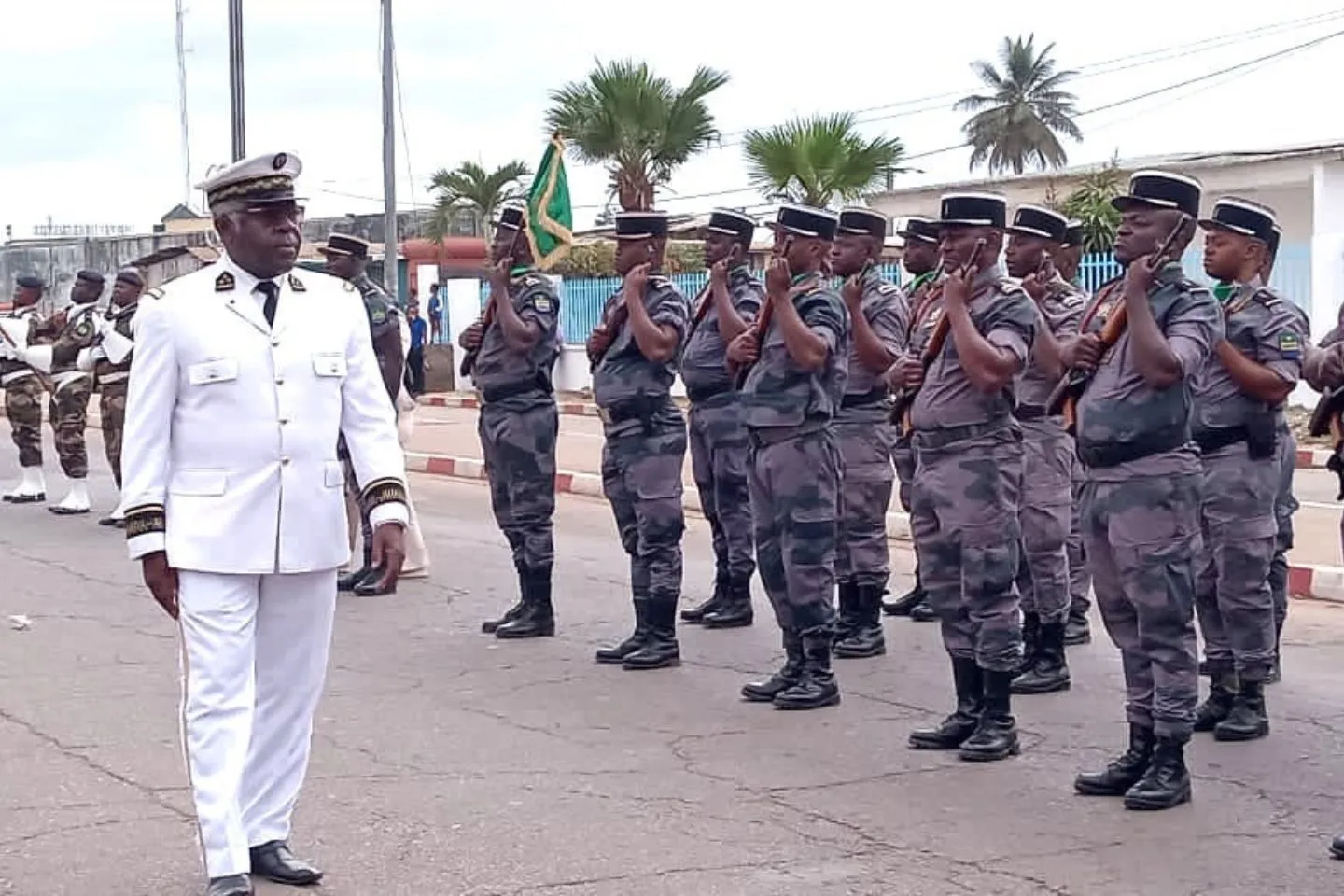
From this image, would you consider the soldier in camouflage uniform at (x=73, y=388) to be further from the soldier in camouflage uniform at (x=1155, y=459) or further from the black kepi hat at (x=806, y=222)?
the soldier in camouflage uniform at (x=1155, y=459)

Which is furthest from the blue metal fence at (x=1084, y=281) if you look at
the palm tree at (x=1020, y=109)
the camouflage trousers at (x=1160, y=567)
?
the palm tree at (x=1020, y=109)

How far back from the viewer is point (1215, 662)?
7.55 metres

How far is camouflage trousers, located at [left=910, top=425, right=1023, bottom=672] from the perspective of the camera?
6992 mm

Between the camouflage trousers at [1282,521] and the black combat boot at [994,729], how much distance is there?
1.25 metres

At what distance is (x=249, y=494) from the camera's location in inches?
208

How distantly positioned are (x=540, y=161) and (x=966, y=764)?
16.0ft

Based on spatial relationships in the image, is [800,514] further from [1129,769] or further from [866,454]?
[866,454]

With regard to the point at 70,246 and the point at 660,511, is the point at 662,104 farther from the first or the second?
the point at 70,246

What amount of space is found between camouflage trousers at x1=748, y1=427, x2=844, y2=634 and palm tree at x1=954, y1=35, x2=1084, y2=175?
62.4 m

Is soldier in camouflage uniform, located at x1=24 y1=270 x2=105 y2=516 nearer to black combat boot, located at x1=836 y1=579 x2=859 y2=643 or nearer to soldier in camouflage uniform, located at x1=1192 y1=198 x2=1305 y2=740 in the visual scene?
black combat boot, located at x1=836 y1=579 x2=859 y2=643

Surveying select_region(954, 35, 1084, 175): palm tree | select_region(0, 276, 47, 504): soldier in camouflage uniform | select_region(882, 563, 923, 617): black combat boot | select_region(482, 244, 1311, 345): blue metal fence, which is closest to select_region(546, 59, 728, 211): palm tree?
Answer: select_region(482, 244, 1311, 345): blue metal fence

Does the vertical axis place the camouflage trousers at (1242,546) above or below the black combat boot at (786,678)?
above

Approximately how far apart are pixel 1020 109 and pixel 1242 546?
Answer: 6373 cm

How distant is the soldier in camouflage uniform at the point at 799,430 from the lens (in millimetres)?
7691
